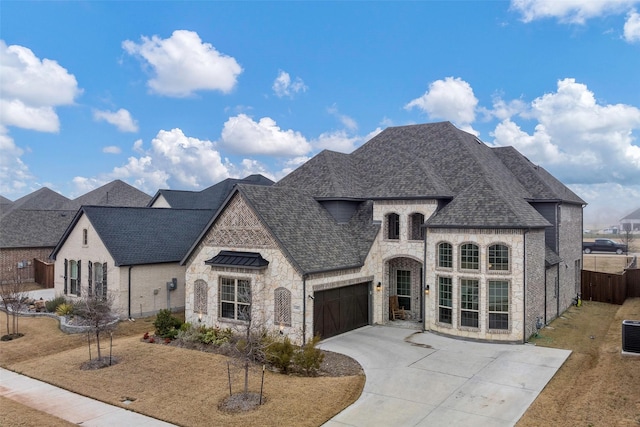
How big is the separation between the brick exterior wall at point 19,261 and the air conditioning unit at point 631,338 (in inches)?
1482

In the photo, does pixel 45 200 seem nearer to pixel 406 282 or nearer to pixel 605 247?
pixel 406 282

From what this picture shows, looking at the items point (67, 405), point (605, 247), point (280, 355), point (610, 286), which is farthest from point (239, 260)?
point (605, 247)

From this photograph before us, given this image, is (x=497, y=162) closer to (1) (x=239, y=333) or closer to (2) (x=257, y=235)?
(2) (x=257, y=235)

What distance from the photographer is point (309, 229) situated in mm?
22297

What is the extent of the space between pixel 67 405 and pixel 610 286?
30.8 metres

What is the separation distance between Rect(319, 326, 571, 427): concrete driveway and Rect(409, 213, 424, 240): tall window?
484cm

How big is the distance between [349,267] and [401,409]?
367 inches

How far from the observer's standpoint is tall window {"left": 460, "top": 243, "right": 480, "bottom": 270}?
20.6 meters

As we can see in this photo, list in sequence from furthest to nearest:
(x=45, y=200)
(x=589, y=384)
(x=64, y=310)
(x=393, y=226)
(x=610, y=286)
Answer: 1. (x=45, y=200)
2. (x=610, y=286)
3. (x=64, y=310)
4. (x=393, y=226)
5. (x=589, y=384)

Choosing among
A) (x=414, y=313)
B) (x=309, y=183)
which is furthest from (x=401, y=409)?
(x=309, y=183)

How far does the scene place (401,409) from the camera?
1286 cm

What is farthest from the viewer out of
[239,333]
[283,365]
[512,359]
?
[239,333]

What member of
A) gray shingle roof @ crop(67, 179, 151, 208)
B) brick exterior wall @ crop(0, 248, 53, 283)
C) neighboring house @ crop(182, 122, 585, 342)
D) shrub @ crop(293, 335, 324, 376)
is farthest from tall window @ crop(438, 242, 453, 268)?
gray shingle roof @ crop(67, 179, 151, 208)

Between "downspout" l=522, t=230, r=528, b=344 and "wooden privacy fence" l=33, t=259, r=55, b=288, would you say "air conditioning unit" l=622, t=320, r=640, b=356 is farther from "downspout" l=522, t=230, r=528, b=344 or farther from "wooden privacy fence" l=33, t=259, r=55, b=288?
"wooden privacy fence" l=33, t=259, r=55, b=288
